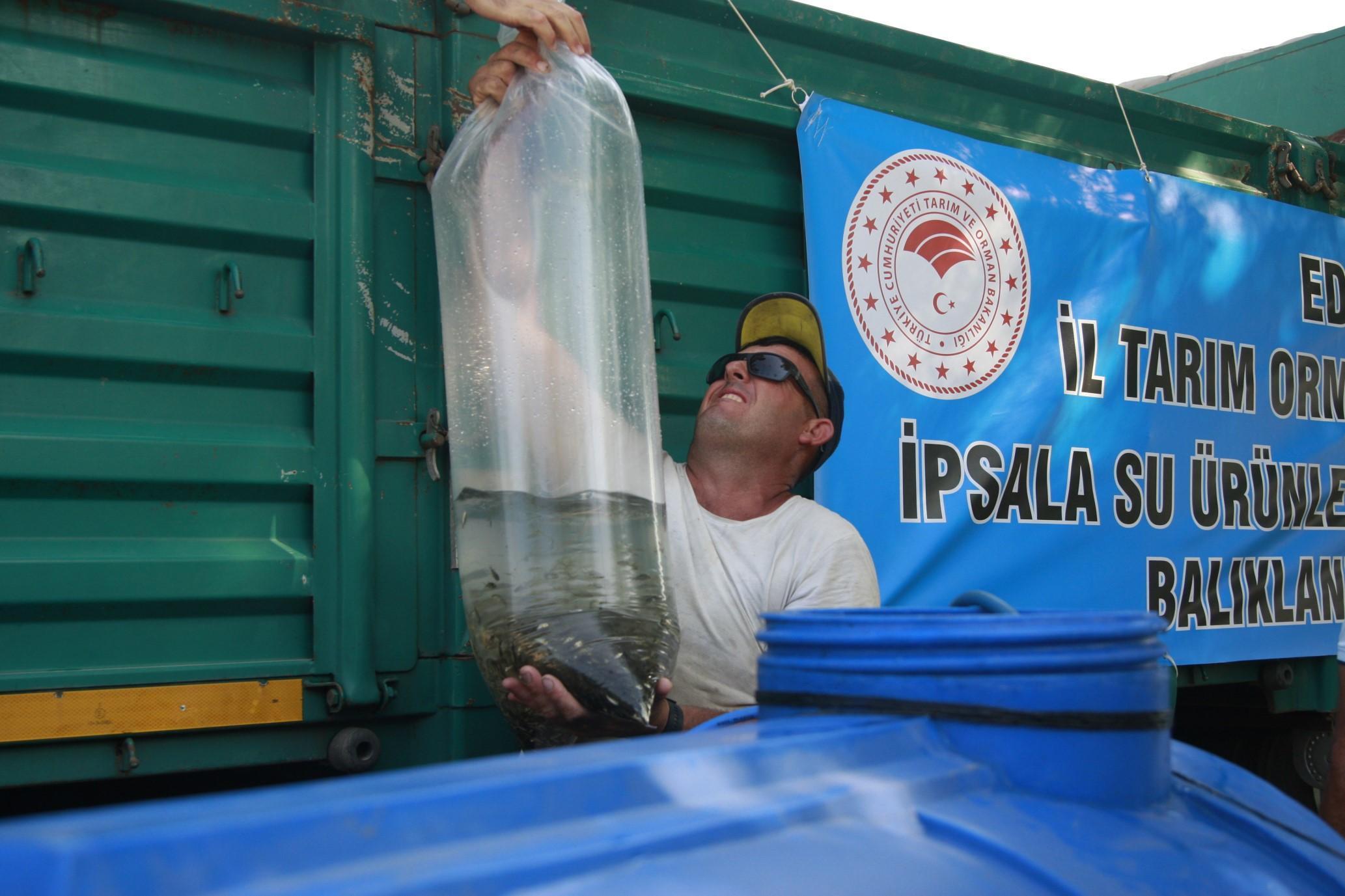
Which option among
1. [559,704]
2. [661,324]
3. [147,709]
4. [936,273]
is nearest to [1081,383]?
[936,273]

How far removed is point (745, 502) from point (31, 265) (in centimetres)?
148

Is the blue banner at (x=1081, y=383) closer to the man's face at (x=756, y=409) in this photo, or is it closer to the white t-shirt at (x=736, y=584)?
the man's face at (x=756, y=409)

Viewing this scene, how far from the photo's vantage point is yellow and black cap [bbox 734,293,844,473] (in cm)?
274

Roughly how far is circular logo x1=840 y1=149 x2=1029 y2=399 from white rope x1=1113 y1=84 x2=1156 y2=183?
0.56m

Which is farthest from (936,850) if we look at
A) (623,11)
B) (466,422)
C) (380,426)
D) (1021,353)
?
(1021,353)

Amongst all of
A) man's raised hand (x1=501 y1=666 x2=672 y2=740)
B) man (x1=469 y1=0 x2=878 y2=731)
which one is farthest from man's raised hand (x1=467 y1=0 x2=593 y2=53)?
man's raised hand (x1=501 y1=666 x2=672 y2=740)

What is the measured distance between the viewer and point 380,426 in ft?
7.63

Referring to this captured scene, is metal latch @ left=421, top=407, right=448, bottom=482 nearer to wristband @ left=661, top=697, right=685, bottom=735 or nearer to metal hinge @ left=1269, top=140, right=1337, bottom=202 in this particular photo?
wristband @ left=661, top=697, right=685, bottom=735

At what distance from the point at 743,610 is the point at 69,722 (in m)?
1.27

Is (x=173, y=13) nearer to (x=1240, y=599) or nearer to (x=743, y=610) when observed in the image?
(x=743, y=610)

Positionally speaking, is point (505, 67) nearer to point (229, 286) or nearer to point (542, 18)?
point (542, 18)

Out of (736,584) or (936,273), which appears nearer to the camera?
(736,584)

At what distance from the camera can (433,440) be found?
7.71 ft

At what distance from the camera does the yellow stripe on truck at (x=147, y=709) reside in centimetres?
196
